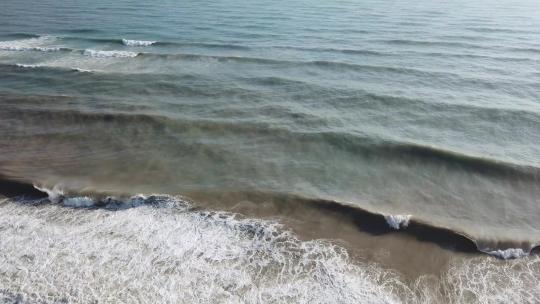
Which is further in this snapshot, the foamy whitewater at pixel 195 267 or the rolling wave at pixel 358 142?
the rolling wave at pixel 358 142

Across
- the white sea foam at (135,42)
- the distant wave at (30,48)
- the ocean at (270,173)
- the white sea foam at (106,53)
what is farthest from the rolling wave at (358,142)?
the white sea foam at (135,42)

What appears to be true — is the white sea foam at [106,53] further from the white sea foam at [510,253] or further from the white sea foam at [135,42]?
the white sea foam at [510,253]

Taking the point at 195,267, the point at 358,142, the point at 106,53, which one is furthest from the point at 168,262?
the point at 106,53

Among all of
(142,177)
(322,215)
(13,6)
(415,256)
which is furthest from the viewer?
(13,6)

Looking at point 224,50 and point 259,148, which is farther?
point 224,50

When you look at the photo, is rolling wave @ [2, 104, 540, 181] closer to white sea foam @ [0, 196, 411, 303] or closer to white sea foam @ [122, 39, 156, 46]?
white sea foam @ [0, 196, 411, 303]

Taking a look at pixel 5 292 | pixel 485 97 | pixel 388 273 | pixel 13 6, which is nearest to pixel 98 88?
pixel 5 292

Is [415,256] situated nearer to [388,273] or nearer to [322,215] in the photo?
[388,273]

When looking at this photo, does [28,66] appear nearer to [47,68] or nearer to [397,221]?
[47,68]
